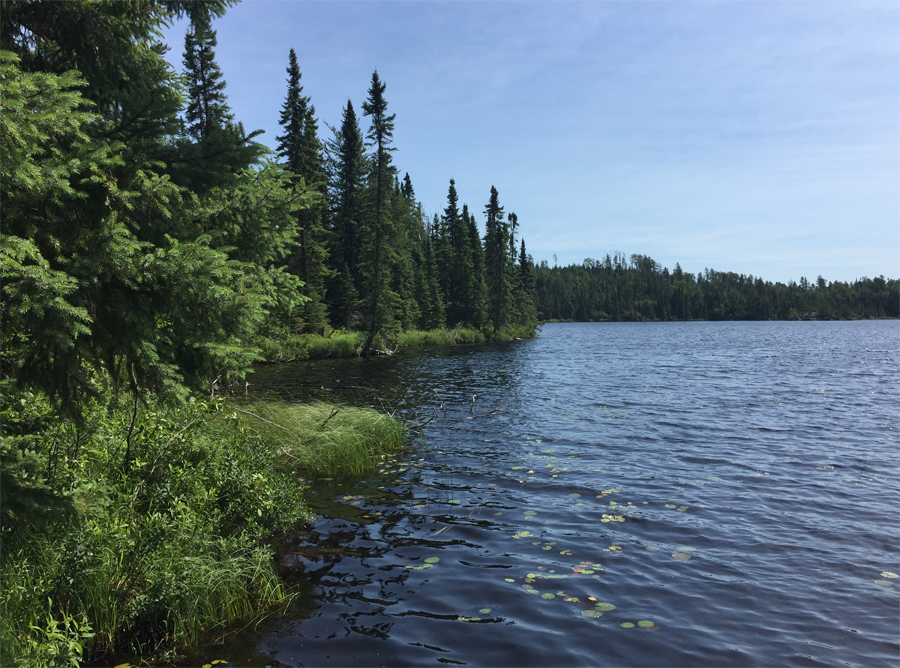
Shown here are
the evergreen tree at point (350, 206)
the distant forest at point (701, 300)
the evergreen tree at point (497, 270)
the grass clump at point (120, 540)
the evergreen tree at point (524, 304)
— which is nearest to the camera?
the grass clump at point (120, 540)

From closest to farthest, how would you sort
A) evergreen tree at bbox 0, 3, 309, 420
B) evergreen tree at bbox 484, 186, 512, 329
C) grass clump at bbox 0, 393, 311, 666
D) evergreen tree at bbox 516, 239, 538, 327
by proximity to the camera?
evergreen tree at bbox 0, 3, 309, 420 < grass clump at bbox 0, 393, 311, 666 < evergreen tree at bbox 484, 186, 512, 329 < evergreen tree at bbox 516, 239, 538, 327

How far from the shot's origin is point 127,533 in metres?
5.33

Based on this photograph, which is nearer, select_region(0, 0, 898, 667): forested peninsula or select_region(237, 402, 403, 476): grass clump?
select_region(0, 0, 898, 667): forested peninsula

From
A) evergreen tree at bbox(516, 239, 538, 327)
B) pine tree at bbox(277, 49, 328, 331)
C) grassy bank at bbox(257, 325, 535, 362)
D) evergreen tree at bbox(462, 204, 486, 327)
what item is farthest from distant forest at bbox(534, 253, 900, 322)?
pine tree at bbox(277, 49, 328, 331)

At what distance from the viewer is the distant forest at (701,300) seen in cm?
15788

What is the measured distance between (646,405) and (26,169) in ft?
61.3

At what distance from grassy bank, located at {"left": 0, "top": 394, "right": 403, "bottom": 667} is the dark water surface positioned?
0.59 meters

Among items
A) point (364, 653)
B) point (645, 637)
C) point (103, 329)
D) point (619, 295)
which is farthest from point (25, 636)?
point (619, 295)

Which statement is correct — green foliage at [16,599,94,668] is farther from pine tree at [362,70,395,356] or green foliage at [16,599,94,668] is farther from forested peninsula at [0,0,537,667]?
pine tree at [362,70,395,356]

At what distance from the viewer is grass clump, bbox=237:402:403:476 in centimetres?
1088

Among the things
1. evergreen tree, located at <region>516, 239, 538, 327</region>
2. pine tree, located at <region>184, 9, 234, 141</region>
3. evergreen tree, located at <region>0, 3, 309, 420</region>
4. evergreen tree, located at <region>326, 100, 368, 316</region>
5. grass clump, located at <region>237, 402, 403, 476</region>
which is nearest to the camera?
evergreen tree, located at <region>0, 3, 309, 420</region>

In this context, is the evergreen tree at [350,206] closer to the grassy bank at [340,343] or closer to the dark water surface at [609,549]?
the grassy bank at [340,343]

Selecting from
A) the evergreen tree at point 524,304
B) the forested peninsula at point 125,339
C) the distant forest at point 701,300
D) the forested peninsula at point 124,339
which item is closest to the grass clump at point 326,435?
the forested peninsula at point 125,339

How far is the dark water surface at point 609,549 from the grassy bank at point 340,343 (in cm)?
1586
